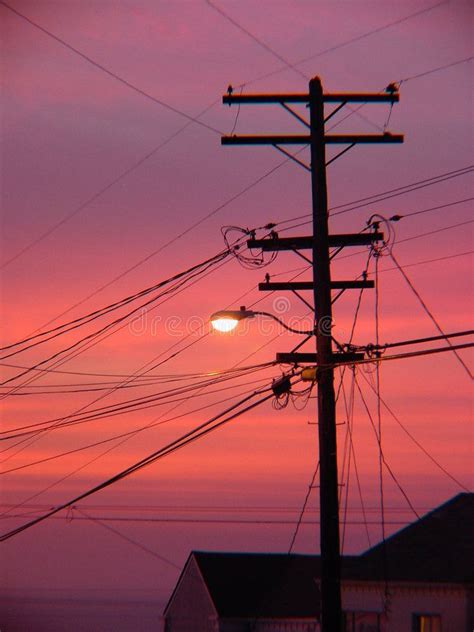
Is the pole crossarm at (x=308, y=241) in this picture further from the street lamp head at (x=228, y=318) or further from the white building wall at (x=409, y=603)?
the white building wall at (x=409, y=603)

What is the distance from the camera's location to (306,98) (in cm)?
1827

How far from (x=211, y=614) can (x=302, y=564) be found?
6203 mm

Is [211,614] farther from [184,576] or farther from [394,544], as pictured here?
[394,544]

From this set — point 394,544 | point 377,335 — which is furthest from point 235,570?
point 377,335

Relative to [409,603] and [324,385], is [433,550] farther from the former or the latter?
[324,385]

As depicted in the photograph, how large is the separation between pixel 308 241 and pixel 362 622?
1708 centimetres

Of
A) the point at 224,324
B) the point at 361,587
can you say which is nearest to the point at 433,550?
the point at 361,587

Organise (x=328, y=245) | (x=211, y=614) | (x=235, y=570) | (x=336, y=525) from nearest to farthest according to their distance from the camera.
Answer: (x=336, y=525), (x=328, y=245), (x=211, y=614), (x=235, y=570)

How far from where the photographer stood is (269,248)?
1892 cm

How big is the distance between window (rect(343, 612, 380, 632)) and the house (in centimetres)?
3

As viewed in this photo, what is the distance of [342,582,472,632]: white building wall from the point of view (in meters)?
28.6

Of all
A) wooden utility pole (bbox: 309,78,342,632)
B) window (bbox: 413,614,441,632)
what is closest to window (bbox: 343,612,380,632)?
window (bbox: 413,614,441,632)

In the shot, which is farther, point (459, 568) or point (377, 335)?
point (459, 568)

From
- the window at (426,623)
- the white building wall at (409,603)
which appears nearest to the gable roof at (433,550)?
the white building wall at (409,603)
